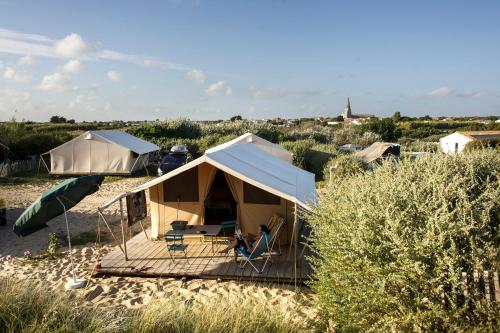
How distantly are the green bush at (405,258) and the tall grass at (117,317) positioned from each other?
74 centimetres

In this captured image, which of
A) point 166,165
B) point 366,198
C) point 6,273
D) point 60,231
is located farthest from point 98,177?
point 166,165

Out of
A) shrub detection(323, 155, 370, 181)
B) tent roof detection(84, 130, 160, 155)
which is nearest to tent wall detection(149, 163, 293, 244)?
shrub detection(323, 155, 370, 181)

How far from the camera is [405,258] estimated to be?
4.08 metres

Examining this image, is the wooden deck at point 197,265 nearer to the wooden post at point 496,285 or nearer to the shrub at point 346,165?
the wooden post at point 496,285

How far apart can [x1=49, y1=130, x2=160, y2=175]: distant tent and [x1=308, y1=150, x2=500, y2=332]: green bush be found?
18.6 metres

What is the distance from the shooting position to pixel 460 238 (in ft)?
13.7

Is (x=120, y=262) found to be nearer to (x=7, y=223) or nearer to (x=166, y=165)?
(x=7, y=223)

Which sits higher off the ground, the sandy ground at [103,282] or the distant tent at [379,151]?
the distant tent at [379,151]

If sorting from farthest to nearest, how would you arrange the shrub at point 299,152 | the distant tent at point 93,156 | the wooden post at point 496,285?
the distant tent at point 93,156
the shrub at point 299,152
the wooden post at point 496,285

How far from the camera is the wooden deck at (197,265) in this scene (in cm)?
724

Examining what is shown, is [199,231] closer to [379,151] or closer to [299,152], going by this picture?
[299,152]

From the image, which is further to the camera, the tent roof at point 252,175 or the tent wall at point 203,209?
the tent wall at point 203,209

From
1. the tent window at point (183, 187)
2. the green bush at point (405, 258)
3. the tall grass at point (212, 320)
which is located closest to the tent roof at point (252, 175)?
the tent window at point (183, 187)

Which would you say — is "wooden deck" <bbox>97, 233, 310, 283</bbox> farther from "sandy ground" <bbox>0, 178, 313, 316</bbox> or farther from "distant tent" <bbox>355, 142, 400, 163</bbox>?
"distant tent" <bbox>355, 142, 400, 163</bbox>
